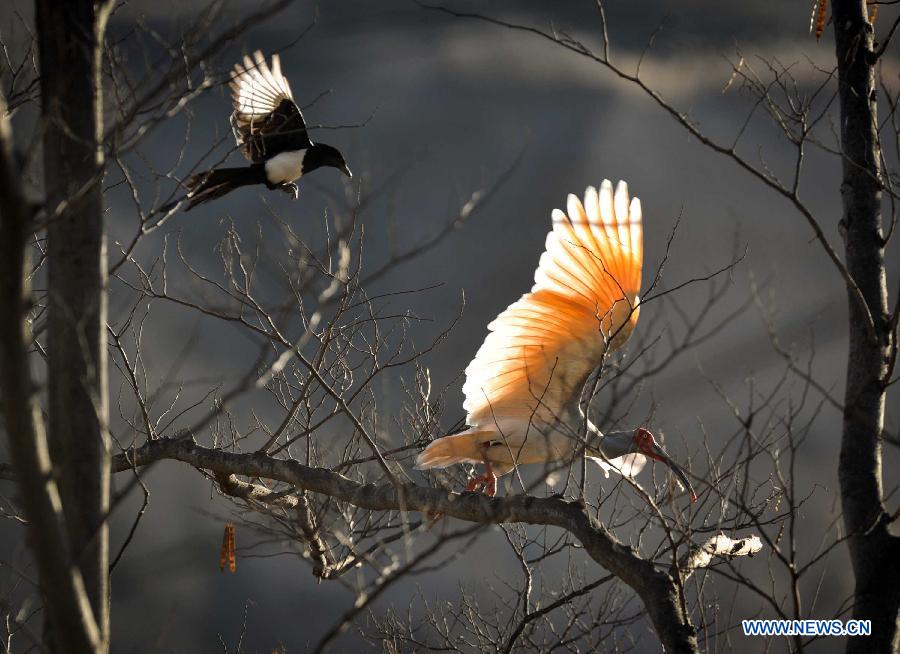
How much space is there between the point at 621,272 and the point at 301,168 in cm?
171

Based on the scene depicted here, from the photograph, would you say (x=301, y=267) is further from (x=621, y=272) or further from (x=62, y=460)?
(x=62, y=460)

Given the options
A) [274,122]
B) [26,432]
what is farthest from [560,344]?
[26,432]

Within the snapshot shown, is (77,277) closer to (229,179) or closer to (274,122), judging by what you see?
(229,179)

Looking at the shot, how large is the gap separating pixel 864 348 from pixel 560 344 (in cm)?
123

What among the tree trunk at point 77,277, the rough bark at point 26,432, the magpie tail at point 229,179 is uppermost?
the magpie tail at point 229,179

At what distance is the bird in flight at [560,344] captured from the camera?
3.61 metres

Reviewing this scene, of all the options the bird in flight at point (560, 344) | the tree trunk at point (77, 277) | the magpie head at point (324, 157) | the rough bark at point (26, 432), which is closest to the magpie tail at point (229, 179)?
the magpie head at point (324, 157)

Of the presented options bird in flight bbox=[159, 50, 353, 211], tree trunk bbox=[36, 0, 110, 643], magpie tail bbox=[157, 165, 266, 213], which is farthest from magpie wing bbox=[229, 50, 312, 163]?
tree trunk bbox=[36, 0, 110, 643]

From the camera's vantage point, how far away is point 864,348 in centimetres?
290

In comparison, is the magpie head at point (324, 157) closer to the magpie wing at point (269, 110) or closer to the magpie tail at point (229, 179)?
the magpie wing at point (269, 110)

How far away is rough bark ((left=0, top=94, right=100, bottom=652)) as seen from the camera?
134cm

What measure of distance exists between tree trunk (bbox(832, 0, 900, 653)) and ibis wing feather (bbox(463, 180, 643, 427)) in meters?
0.84

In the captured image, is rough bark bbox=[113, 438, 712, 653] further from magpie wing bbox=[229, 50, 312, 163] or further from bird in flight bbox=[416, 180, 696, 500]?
magpie wing bbox=[229, 50, 312, 163]

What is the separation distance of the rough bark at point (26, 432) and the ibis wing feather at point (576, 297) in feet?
7.33
